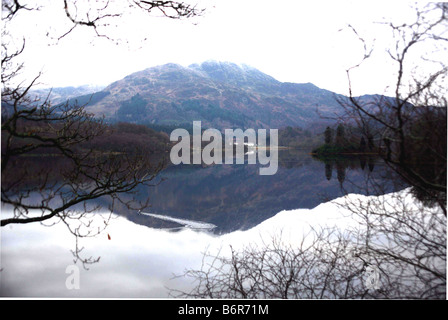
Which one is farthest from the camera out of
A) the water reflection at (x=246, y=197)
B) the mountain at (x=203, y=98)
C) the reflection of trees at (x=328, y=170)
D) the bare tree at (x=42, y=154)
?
the reflection of trees at (x=328, y=170)

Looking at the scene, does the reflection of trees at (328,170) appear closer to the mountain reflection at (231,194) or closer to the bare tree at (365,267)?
the mountain reflection at (231,194)

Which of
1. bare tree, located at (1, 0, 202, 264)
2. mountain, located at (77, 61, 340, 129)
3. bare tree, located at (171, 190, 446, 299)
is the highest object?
mountain, located at (77, 61, 340, 129)

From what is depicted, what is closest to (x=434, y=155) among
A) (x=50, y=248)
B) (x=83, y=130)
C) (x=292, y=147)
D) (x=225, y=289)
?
(x=225, y=289)

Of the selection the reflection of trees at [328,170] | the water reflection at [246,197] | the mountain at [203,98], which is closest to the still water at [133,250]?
the water reflection at [246,197]

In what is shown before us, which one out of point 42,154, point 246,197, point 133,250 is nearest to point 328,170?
point 246,197

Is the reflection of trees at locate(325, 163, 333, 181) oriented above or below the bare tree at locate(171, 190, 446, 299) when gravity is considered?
above

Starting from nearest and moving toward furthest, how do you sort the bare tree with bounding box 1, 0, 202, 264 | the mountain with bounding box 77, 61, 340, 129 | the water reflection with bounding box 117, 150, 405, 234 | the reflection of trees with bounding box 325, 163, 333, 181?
the bare tree with bounding box 1, 0, 202, 264 < the water reflection with bounding box 117, 150, 405, 234 < the mountain with bounding box 77, 61, 340, 129 < the reflection of trees with bounding box 325, 163, 333, 181

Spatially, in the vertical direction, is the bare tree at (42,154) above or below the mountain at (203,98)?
below

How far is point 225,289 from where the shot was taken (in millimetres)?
2709

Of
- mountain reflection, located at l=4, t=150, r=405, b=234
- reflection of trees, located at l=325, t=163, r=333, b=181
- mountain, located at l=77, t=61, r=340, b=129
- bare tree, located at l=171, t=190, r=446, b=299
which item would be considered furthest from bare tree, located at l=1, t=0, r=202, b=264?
reflection of trees, located at l=325, t=163, r=333, b=181

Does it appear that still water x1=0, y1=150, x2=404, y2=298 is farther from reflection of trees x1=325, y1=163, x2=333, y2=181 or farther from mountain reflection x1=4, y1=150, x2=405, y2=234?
reflection of trees x1=325, y1=163, x2=333, y2=181
